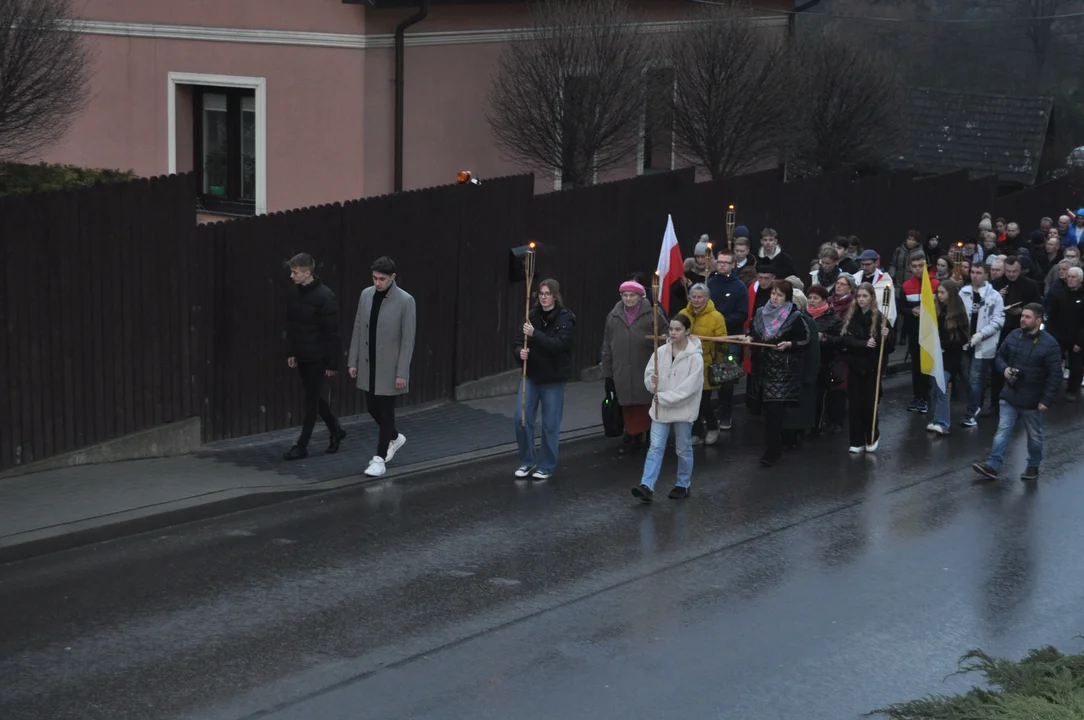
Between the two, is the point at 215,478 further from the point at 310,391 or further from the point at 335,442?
the point at 335,442

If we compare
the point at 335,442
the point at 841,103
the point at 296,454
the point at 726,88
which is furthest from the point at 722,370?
the point at 841,103

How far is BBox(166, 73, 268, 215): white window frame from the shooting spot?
1981 centimetres

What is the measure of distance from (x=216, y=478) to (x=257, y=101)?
30.1 ft

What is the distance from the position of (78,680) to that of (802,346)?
26.0ft

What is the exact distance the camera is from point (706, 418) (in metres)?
14.5

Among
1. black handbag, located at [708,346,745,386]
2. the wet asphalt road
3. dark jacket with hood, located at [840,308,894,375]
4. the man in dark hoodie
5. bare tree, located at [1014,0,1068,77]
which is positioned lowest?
the wet asphalt road

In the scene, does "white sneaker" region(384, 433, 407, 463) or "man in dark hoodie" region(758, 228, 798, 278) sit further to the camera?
"man in dark hoodie" region(758, 228, 798, 278)

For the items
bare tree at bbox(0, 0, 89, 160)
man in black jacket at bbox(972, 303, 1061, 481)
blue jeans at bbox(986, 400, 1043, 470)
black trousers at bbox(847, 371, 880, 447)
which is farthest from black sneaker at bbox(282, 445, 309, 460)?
blue jeans at bbox(986, 400, 1043, 470)

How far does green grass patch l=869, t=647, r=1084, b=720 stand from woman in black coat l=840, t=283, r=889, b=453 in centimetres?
614

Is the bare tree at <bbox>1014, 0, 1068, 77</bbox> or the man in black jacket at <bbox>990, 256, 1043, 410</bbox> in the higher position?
the bare tree at <bbox>1014, 0, 1068, 77</bbox>

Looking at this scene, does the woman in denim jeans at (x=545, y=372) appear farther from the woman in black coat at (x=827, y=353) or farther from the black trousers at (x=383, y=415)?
the woman in black coat at (x=827, y=353)

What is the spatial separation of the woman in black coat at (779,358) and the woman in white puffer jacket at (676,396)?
1740mm

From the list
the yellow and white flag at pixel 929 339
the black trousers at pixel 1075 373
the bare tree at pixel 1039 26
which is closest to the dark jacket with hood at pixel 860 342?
the yellow and white flag at pixel 929 339

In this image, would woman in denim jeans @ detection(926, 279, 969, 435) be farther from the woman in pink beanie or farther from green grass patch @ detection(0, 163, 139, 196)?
green grass patch @ detection(0, 163, 139, 196)
